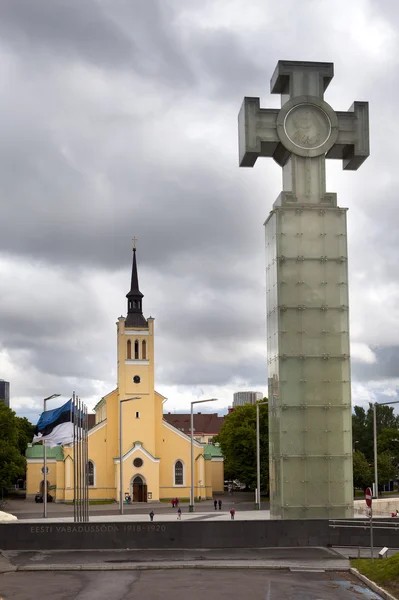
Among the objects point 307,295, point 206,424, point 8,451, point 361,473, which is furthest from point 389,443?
point 307,295

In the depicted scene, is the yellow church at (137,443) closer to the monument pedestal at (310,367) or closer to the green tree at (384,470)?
the green tree at (384,470)

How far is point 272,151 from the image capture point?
42.4 m

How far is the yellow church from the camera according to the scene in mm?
99688

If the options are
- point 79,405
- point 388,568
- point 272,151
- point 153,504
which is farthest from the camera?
point 153,504

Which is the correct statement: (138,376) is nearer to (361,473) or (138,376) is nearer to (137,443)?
(137,443)

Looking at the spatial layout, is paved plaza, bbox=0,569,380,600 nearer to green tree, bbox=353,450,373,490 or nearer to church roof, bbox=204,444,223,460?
green tree, bbox=353,450,373,490

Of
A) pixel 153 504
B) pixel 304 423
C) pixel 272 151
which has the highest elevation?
pixel 272 151

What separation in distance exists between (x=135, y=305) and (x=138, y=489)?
70.2 feet

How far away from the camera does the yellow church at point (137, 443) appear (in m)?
99.7

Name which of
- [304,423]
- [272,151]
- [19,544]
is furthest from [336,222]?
[19,544]

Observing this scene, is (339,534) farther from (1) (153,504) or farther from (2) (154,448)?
(2) (154,448)

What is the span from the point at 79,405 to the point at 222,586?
86.1 ft

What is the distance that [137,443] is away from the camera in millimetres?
98688

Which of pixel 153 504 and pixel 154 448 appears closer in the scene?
pixel 153 504
